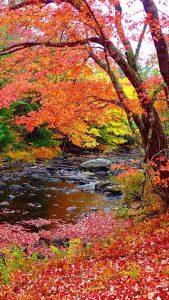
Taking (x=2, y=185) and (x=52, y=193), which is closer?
(x=52, y=193)

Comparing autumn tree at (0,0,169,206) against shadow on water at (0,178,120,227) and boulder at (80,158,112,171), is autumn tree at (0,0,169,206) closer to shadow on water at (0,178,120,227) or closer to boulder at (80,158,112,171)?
shadow on water at (0,178,120,227)

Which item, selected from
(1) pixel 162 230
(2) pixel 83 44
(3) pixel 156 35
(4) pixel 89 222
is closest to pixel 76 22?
(2) pixel 83 44

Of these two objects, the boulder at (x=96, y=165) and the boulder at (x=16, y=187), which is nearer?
the boulder at (x=16, y=187)

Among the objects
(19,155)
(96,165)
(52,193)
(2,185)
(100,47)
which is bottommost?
(52,193)

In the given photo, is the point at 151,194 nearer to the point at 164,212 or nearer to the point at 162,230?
the point at 164,212

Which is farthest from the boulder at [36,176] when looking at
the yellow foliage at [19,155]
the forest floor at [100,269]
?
the forest floor at [100,269]

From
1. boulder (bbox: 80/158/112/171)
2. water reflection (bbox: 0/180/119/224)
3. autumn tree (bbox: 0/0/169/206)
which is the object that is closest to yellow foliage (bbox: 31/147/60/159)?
boulder (bbox: 80/158/112/171)

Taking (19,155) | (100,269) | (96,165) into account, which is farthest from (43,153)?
(100,269)

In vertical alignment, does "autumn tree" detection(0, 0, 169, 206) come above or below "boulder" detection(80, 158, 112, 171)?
above

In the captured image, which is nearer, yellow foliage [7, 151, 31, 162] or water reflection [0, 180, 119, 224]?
water reflection [0, 180, 119, 224]

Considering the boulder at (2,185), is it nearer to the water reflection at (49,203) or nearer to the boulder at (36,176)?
the water reflection at (49,203)

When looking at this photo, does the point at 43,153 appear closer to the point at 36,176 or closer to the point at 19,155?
the point at 19,155

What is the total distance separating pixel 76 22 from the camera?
11234 millimetres

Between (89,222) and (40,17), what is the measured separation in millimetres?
9807
